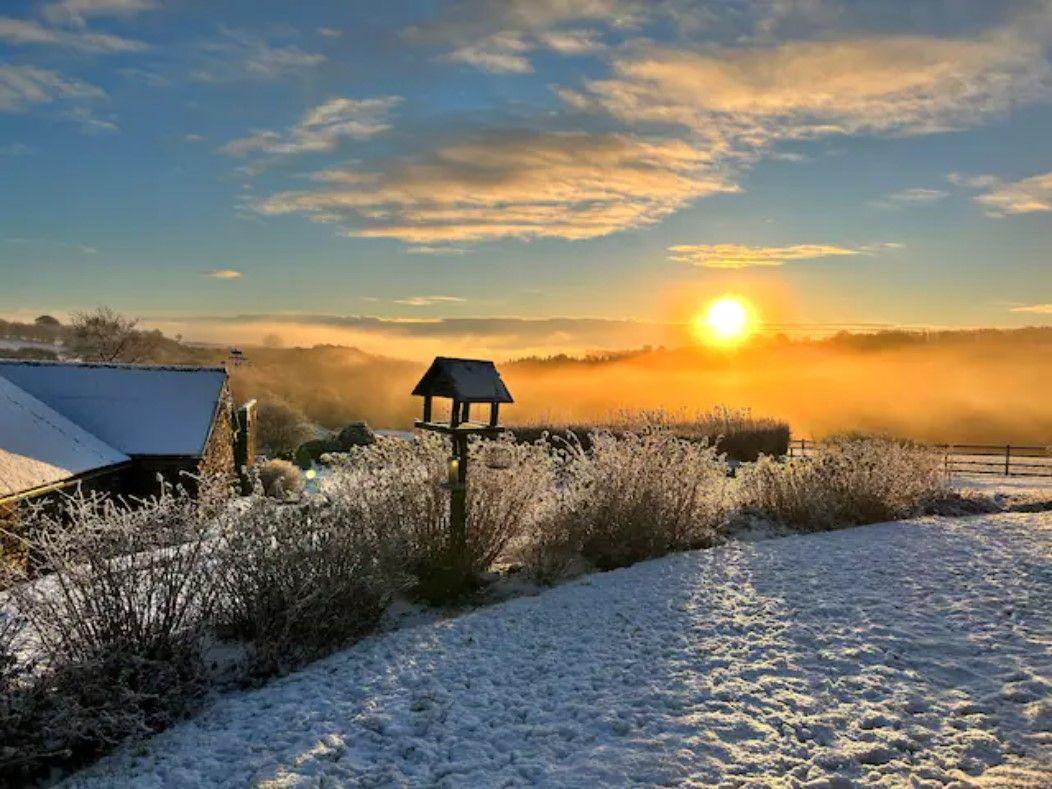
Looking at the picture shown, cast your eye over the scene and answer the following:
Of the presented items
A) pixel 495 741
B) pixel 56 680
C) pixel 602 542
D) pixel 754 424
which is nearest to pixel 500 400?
pixel 602 542

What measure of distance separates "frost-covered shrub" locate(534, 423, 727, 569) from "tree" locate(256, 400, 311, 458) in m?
20.2

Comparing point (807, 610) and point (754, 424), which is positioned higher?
point (754, 424)

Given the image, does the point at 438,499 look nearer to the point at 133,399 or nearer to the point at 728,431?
the point at 133,399

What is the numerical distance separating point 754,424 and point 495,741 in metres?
20.9

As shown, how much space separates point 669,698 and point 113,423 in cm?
1453

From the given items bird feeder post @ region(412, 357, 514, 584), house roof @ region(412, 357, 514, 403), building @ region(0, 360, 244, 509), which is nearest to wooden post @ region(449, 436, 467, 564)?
bird feeder post @ region(412, 357, 514, 584)

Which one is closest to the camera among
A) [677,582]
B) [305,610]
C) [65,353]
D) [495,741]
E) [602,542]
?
[495,741]

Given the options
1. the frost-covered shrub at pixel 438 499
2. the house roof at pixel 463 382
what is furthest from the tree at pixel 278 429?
the house roof at pixel 463 382

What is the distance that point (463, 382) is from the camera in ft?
30.2

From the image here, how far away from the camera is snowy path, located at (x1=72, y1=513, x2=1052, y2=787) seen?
495 centimetres

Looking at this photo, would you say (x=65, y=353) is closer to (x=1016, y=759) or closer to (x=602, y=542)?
(x=602, y=542)

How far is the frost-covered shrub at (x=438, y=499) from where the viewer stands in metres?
8.95

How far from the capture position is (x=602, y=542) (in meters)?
10.5

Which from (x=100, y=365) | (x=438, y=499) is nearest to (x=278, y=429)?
(x=100, y=365)
